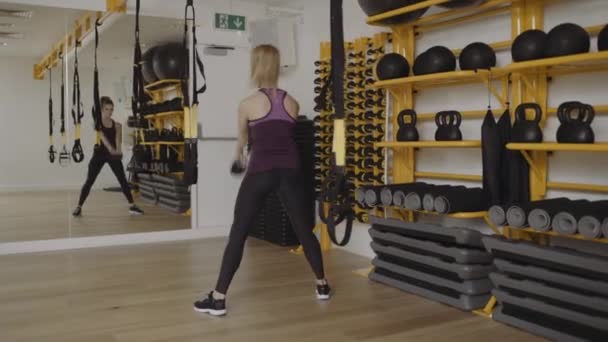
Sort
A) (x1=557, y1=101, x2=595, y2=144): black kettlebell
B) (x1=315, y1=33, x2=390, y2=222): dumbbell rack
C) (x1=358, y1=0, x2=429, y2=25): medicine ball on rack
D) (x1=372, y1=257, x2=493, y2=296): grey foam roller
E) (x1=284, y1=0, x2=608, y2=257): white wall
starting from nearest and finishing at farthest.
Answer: (x1=557, y1=101, x2=595, y2=144): black kettlebell → (x1=284, y1=0, x2=608, y2=257): white wall → (x1=372, y1=257, x2=493, y2=296): grey foam roller → (x1=358, y1=0, x2=429, y2=25): medicine ball on rack → (x1=315, y1=33, x2=390, y2=222): dumbbell rack

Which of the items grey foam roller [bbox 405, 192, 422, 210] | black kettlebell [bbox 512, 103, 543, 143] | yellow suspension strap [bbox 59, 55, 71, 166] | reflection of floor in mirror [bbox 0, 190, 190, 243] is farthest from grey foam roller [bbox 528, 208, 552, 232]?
yellow suspension strap [bbox 59, 55, 71, 166]

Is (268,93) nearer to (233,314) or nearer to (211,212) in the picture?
(233,314)

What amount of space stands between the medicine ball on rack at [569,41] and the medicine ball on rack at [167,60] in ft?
11.5

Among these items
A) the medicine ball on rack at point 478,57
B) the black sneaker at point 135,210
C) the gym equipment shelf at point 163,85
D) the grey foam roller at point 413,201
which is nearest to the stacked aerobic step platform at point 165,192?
the black sneaker at point 135,210

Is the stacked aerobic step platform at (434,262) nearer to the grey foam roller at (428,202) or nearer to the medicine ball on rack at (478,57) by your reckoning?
the grey foam roller at (428,202)

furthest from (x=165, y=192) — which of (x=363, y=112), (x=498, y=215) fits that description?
(x=498, y=215)

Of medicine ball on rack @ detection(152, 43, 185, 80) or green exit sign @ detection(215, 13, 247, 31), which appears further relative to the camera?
green exit sign @ detection(215, 13, 247, 31)

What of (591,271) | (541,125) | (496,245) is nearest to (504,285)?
(496,245)

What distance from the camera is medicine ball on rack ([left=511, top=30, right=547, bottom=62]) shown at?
2.70 meters

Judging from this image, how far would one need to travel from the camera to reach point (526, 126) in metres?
2.81

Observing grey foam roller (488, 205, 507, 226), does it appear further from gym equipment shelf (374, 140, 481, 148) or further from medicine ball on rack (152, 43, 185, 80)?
medicine ball on rack (152, 43, 185, 80)

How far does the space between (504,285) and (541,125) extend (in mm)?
901

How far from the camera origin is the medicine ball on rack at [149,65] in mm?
5289

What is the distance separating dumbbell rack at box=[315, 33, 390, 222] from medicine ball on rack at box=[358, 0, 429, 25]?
50 centimetres
